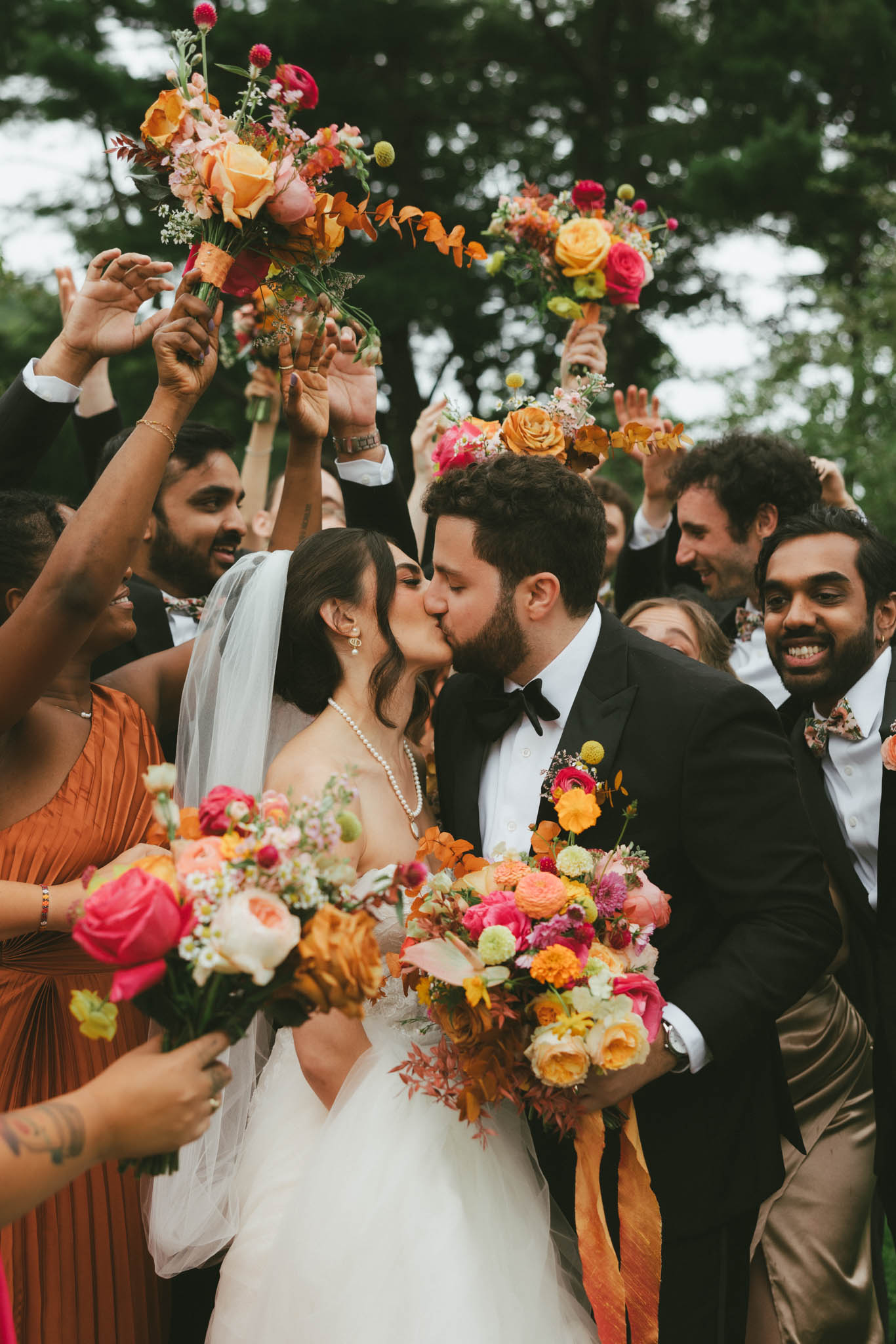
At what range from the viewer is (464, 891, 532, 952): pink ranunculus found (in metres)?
2.71

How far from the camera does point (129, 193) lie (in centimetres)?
1739

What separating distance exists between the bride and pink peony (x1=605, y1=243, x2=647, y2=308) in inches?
88.5

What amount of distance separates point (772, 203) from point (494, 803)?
12.7 metres

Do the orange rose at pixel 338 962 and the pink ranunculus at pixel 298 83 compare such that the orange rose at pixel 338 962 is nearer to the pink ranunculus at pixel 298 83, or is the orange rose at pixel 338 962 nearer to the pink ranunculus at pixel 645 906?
the pink ranunculus at pixel 645 906

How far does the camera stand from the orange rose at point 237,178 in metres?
3.00

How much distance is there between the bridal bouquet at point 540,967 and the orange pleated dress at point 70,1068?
1.02 metres

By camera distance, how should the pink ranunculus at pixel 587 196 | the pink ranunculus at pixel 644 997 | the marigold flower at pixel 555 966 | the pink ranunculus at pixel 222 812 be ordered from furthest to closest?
the pink ranunculus at pixel 587 196, the pink ranunculus at pixel 644 997, the marigold flower at pixel 555 966, the pink ranunculus at pixel 222 812

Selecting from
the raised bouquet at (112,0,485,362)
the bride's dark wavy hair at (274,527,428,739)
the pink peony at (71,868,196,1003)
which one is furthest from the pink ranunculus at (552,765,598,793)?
the raised bouquet at (112,0,485,362)

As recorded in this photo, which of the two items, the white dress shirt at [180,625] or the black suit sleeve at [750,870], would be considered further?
the white dress shirt at [180,625]

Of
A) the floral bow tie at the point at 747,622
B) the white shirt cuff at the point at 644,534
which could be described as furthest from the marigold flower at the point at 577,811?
the white shirt cuff at the point at 644,534

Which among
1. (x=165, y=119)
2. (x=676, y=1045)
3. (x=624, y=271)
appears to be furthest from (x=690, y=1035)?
(x=624, y=271)

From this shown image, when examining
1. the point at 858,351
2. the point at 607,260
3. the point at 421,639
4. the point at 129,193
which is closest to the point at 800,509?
the point at 607,260

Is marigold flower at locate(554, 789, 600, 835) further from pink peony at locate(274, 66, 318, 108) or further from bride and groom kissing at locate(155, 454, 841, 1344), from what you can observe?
pink peony at locate(274, 66, 318, 108)

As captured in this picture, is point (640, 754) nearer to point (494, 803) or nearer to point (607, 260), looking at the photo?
point (494, 803)
